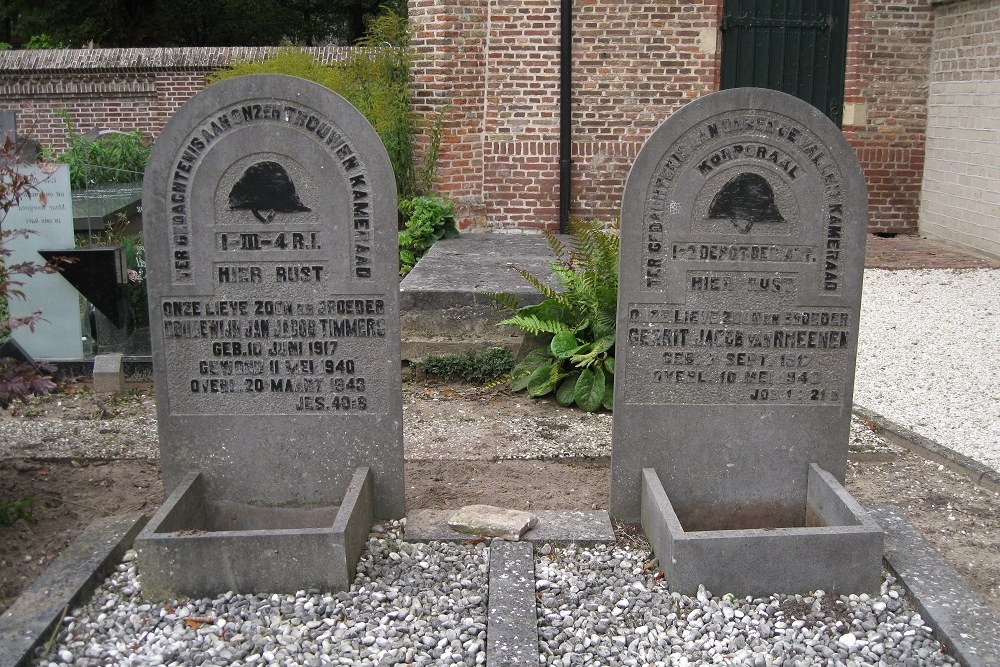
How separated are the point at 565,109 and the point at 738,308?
21.4ft

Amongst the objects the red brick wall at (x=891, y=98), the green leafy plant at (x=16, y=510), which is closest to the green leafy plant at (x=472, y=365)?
the green leafy plant at (x=16, y=510)

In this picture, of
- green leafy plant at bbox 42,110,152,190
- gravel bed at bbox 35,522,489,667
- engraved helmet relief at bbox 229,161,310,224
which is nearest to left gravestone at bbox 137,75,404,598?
engraved helmet relief at bbox 229,161,310,224

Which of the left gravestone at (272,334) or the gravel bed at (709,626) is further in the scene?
the left gravestone at (272,334)

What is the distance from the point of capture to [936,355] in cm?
711

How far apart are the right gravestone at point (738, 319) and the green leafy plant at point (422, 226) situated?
5248 mm

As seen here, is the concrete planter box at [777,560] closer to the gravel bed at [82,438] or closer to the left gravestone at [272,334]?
the left gravestone at [272,334]

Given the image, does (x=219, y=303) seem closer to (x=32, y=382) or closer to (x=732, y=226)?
(x=32, y=382)

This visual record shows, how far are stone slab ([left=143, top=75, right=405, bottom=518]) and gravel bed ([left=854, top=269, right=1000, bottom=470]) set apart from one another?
3.37m

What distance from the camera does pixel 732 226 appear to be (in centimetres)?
389

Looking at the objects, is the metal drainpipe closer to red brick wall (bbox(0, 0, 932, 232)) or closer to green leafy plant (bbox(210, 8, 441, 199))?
red brick wall (bbox(0, 0, 932, 232))

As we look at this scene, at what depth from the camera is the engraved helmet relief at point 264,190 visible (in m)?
3.81

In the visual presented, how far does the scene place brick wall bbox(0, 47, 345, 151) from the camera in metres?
16.3

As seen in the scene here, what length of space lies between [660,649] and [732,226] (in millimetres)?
1723

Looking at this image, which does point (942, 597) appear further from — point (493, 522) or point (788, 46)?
point (788, 46)
